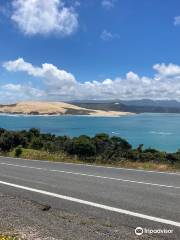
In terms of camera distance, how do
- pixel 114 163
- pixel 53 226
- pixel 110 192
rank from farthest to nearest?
1. pixel 114 163
2. pixel 110 192
3. pixel 53 226

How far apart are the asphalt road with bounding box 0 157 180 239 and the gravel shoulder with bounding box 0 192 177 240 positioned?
0.41 meters

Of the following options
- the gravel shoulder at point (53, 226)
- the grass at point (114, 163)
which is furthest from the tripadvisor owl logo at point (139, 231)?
the grass at point (114, 163)

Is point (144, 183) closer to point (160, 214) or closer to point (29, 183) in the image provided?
point (29, 183)

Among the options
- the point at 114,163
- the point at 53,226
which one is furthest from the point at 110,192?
the point at 114,163

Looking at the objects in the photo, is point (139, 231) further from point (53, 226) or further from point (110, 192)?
point (110, 192)

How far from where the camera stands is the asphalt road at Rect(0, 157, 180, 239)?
7.57 metres

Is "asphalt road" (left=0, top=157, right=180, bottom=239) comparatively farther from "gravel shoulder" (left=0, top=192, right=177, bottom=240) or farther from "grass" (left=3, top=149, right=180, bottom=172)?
"grass" (left=3, top=149, right=180, bottom=172)

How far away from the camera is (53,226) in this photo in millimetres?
6773

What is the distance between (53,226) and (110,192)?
3.67m

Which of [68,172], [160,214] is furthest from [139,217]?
[68,172]

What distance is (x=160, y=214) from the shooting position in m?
7.66

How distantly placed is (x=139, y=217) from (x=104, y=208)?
3.46 feet

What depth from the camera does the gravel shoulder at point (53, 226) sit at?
20.2ft

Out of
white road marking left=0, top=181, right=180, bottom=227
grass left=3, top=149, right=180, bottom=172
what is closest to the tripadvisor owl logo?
white road marking left=0, top=181, right=180, bottom=227
